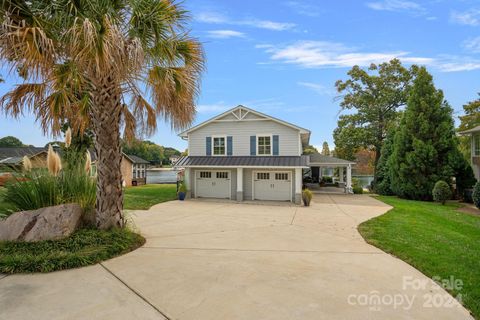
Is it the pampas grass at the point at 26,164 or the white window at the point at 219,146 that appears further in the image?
the white window at the point at 219,146

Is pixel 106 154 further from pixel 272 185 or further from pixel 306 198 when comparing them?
pixel 272 185

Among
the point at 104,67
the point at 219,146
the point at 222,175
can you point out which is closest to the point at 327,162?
the point at 222,175

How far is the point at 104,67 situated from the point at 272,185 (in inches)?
518

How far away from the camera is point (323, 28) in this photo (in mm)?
11711

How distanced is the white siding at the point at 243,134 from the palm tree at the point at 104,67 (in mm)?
10251

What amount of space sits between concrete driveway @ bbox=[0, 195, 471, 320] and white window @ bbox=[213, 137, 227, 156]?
37.9 feet

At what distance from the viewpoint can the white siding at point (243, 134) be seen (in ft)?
53.5

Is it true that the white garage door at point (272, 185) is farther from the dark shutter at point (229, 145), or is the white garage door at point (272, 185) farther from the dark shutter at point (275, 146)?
the dark shutter at point (229, 145)

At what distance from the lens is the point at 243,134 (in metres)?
17.0

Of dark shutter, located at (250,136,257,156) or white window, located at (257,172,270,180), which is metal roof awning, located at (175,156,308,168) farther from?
white window, located at (257,172,270,180)

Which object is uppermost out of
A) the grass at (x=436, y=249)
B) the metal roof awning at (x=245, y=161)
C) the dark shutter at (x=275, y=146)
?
the dark shutter at (x=275, y=146)

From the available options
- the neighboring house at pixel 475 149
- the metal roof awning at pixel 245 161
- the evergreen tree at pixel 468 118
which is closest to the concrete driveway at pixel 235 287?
the metal roof awning at pixel 245 161

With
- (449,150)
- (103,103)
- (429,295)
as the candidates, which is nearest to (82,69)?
(103,103)

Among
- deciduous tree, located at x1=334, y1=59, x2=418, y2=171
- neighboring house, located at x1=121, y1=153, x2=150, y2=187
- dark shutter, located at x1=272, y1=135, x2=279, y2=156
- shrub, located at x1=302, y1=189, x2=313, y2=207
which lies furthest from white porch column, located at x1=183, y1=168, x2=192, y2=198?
deciduous tree, located at x1=334, y1=59, x2=418, y2=171
